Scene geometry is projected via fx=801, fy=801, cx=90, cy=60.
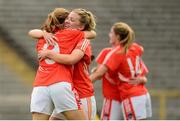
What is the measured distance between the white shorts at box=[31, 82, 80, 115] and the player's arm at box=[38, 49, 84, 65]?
202 mm

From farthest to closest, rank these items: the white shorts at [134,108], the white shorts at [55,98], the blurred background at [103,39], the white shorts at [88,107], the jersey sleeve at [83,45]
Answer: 1. the blurred background at [103,39]
2. the white shorts at [134,108]
3. the white shorts at [88,107]
4. the jersey sleeve at [83,45]
5. the white shorts at [55,98]

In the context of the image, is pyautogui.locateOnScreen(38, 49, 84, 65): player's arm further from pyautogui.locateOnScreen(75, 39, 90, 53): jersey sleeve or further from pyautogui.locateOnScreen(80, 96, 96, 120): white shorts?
pyautogui.locateOnScreen(80, 96, 96, 120): white shorts

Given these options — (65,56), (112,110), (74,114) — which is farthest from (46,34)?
(112,110)

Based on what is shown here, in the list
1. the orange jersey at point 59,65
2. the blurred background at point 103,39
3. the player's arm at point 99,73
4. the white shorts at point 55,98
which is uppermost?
the orange jersey at point 59,65

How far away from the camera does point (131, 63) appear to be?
9.38 m

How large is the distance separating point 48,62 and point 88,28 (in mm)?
638

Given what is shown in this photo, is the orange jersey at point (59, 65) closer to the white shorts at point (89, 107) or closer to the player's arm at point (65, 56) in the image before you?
the player's arm at point (65, 56)

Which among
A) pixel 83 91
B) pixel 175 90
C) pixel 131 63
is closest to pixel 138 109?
pixel 131 63

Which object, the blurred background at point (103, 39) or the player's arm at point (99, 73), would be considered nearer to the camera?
the player's arm at point (99, 73)

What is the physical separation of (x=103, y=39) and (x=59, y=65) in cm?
909

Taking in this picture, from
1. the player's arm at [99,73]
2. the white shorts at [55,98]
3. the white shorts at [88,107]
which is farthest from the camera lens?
the player's arm at [99,73]

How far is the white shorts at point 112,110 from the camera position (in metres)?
9.45

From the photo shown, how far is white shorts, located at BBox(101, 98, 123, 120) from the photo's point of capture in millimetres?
9453

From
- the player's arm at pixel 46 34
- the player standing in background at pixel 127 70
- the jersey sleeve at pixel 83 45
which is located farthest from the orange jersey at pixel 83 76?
the player standing in background at pixel 127 70
